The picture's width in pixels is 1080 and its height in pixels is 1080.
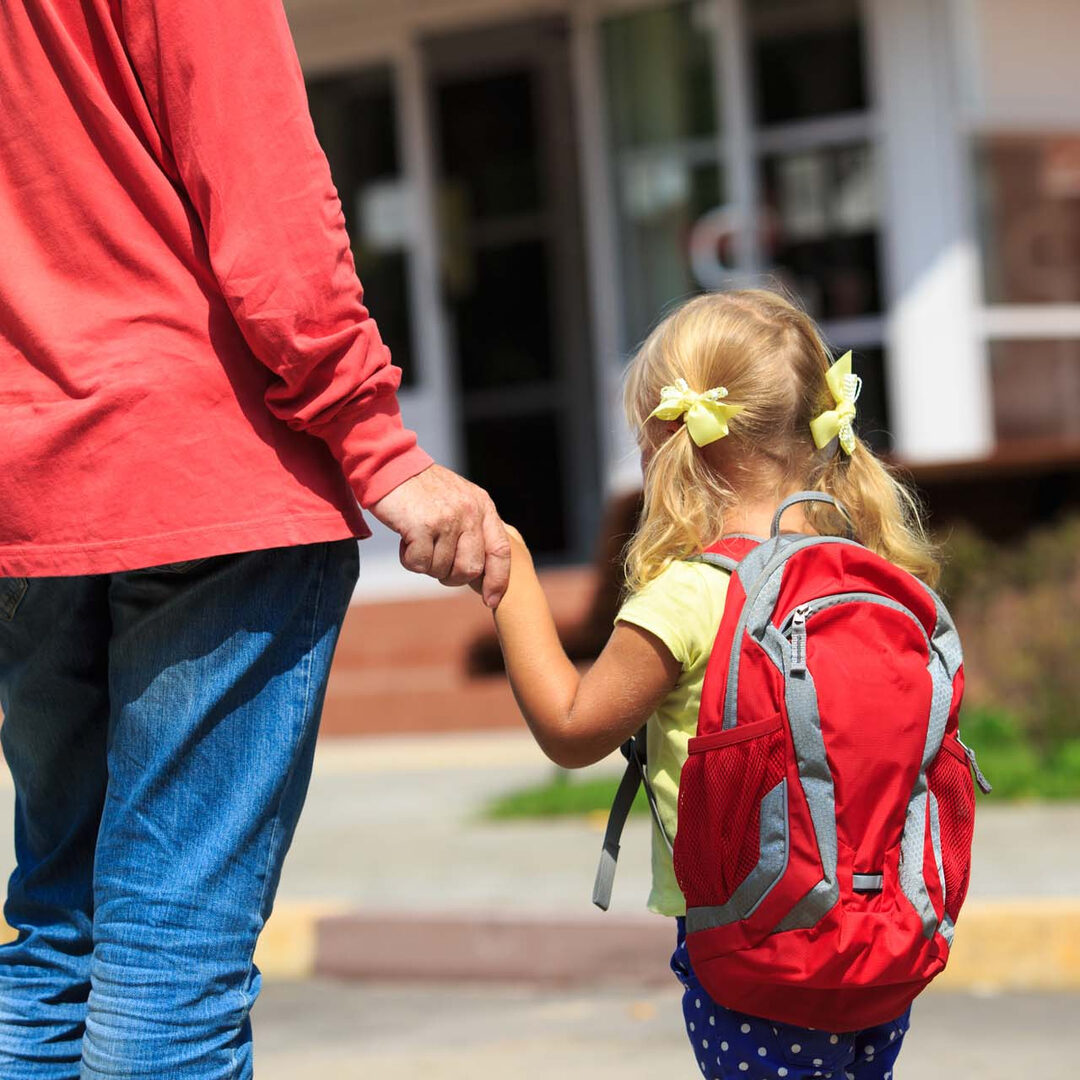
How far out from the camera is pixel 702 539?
239 centimetres

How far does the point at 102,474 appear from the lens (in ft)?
6.66

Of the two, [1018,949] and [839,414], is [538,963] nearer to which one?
[1018,949]

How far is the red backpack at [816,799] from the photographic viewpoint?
216cm

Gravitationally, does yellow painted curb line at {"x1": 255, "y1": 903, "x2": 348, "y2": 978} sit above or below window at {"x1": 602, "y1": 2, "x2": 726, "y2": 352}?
below

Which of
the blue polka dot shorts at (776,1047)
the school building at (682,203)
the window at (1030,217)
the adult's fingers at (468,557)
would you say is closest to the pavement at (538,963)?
the blue polka dot shorts at (776,1047)

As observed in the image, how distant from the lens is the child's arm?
7.46 feet

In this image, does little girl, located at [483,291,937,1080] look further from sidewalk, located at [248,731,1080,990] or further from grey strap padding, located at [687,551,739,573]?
sidewalk, located at [248,731,1080,990]

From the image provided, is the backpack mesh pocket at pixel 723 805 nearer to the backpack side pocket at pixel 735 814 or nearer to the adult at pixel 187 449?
the backpack side pocket at pixel 735 814

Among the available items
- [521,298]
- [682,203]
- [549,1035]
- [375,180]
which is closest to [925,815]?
[549,1035]

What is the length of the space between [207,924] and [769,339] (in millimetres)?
1042

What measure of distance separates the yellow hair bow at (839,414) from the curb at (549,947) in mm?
2539

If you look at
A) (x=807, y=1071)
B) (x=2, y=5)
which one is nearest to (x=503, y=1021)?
(x=807, y=1071)

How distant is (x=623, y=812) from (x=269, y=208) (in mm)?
946

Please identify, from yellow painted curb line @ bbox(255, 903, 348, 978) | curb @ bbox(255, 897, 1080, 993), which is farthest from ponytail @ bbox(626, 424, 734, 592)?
yellow painted curb line @ bbox(255, 903, 348, 978)
